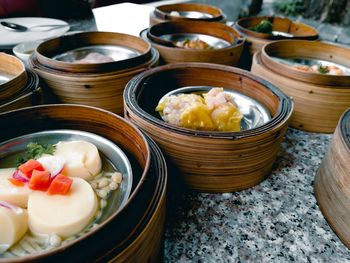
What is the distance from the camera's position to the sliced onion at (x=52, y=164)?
1.36 metres

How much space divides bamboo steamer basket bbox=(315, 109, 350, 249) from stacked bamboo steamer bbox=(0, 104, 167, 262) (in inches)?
36.3

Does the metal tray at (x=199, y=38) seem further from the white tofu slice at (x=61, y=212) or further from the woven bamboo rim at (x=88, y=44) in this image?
the white tofu slice at (x=61, y=212)

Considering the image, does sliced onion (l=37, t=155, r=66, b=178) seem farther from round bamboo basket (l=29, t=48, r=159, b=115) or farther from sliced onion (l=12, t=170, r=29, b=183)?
round bamboo basket (l=29, t=48, r=159, b=115)

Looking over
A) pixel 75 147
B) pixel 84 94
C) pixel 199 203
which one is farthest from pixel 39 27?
pixel 199 203

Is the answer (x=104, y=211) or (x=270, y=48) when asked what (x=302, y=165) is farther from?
(x=104, y=211)

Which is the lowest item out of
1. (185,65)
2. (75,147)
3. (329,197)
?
(329,197)

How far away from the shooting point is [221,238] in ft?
5.29

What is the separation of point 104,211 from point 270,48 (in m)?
2.41

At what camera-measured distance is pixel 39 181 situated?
1248mm

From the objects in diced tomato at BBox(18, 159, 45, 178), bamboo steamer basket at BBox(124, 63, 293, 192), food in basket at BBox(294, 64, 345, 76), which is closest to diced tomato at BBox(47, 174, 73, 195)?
diced tomato at BBox(18, 159, 45, 178)

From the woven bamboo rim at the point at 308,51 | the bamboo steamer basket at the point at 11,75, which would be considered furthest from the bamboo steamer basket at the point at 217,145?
the woven bamboo rim at the point at 308,51

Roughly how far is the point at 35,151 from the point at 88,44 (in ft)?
5.65

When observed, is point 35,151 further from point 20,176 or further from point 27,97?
point 27,97

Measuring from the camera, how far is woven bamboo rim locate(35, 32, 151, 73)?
2.18m
